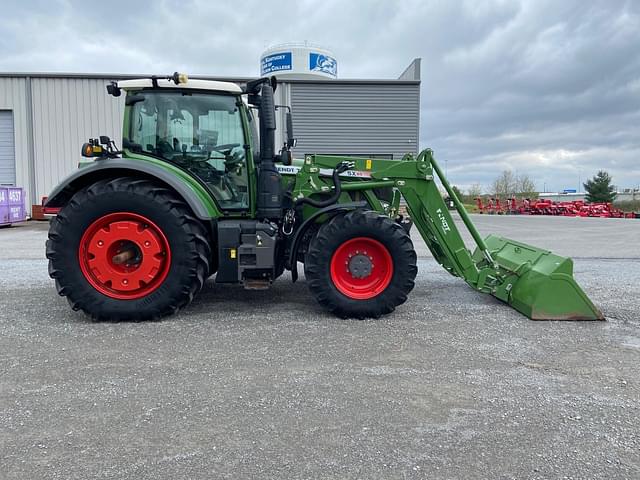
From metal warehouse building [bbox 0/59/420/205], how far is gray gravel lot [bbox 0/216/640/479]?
1711 cm

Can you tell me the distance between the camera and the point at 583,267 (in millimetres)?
8844

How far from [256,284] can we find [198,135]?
5.71 ft

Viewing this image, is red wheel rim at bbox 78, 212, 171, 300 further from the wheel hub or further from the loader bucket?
the loader bucket

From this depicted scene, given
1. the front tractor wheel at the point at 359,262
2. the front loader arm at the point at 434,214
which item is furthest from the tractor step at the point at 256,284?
the front loader arm at the point at 434,214

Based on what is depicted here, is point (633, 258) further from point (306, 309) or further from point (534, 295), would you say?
point (306, 309)

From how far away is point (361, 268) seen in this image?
5.26 m

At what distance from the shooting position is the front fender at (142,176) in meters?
4.97

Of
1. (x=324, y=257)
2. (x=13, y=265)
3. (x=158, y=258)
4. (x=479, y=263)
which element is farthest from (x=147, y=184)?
(x=13, y=265)

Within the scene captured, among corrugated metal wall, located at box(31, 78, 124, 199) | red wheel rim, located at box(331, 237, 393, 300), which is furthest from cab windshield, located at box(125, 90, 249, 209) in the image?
corrugated metal wall, located at box(31, 78, 124, 199)

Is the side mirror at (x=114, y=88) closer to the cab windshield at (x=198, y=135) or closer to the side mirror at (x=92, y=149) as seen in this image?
the cab windshield at (x=198, y=135)

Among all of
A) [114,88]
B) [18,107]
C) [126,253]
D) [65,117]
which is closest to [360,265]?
[126,253]

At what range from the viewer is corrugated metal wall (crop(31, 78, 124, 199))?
2066cm

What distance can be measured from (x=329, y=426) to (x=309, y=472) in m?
0.46

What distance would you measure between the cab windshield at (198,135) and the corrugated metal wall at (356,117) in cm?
1663
